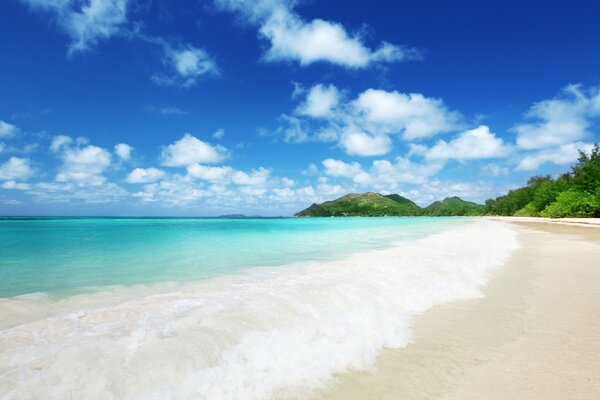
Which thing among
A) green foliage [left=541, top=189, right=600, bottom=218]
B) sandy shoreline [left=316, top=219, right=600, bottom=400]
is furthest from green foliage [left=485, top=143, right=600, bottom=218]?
sandy shoreline [left=316, top=219, right=600, bottom=400]

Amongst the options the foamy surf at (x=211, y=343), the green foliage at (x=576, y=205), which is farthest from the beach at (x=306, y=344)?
the green foliage at (x=576, y=205)

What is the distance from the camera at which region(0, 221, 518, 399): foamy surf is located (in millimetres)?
2895

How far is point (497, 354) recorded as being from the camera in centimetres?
405

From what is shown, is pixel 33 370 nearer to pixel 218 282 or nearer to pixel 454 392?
pixel 454 392

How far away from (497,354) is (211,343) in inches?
139

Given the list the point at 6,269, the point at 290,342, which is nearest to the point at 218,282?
the point at 290,342

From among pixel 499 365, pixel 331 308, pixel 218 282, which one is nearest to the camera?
pixel 499 365

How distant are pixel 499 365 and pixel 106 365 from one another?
4.24 meters

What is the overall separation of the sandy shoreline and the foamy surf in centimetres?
30

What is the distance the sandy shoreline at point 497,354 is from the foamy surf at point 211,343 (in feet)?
1.00

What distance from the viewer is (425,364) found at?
3.80 m

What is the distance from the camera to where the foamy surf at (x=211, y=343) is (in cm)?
289

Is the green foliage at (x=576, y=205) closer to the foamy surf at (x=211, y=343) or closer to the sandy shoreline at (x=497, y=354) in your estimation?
the sandy shoreline at (x=497, y=354)

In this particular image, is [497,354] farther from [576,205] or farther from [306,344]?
[576,205]
